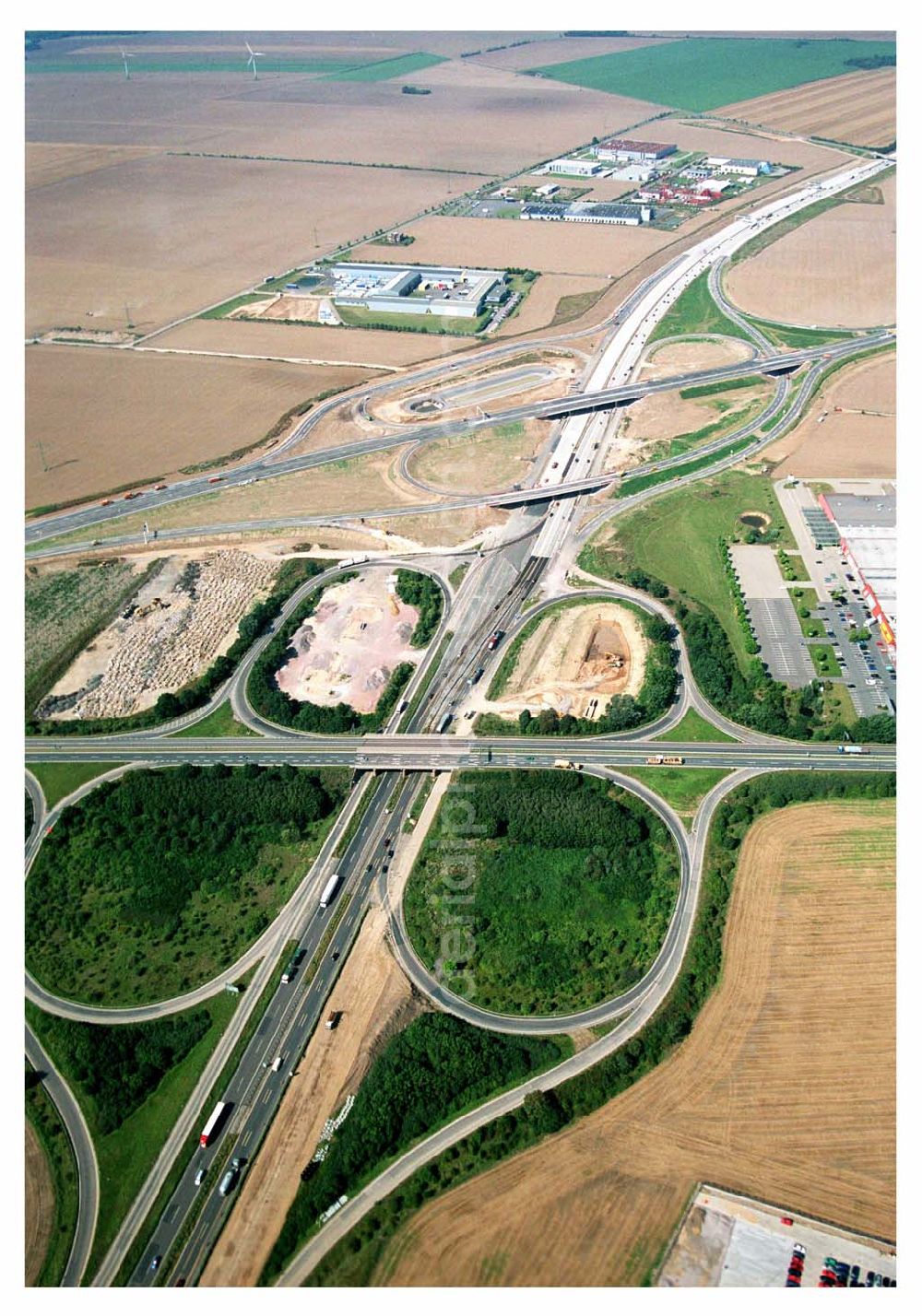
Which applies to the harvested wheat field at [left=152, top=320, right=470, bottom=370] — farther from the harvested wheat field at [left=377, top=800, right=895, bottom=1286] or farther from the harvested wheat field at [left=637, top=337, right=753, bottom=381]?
the harvested wheat field at [left=377, top=800, right=895, bottom=1286]

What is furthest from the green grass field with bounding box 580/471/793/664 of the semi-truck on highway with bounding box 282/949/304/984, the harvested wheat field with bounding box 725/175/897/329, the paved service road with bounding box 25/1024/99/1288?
the paved service road with bounding box 25/1024/99/1288

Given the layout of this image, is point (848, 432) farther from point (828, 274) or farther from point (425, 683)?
point (425, 683)

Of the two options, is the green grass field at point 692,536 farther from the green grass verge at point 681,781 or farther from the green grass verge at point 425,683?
the green grass verge at point 425,683

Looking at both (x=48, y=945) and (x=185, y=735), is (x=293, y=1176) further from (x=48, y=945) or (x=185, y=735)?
(x=185, y=735)

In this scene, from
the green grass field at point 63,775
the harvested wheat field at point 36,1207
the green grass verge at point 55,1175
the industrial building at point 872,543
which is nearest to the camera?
the green grass verge at point 55,1175

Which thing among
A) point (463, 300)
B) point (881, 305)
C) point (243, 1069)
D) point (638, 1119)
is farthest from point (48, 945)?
point (881, 305)

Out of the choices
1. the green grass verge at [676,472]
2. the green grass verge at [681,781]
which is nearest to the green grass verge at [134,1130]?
the green grass verge at [681,781]
